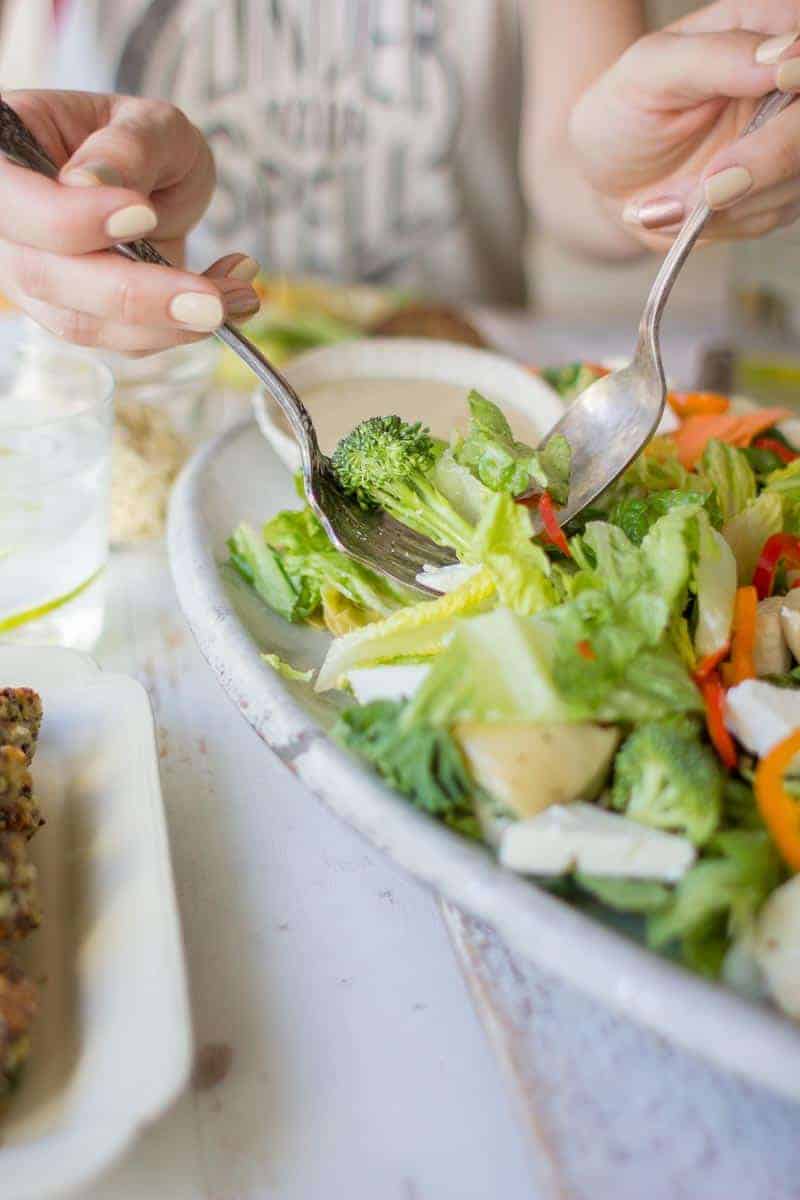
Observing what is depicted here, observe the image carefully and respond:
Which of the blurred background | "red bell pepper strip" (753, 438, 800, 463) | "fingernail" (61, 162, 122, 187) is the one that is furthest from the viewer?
the blurred background

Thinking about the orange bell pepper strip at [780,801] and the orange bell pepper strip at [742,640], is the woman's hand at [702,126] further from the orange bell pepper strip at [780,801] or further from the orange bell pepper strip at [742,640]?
the orange bell pepper strip at [780,801]

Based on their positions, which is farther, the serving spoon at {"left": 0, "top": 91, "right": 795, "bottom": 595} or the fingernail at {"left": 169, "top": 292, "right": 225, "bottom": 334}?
the serving spoon at {"left": 0, "top": 91, "right": 795, "bottom": 595}

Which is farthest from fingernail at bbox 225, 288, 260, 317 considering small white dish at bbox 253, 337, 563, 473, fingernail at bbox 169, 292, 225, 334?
small white dish at bbox 253, 337, 563, 473

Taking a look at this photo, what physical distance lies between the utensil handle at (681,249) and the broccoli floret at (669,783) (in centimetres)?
57

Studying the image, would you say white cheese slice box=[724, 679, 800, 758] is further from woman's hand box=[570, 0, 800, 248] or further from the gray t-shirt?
the gray t-shirt

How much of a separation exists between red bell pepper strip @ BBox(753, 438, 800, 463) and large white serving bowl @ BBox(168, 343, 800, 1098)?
2.52 ft

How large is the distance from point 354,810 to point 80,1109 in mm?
297

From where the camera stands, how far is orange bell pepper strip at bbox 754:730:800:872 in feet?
2.81

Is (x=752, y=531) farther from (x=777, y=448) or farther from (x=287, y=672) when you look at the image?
(x=287, y=672)

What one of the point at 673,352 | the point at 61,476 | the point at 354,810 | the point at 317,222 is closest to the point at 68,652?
the point at 61,476

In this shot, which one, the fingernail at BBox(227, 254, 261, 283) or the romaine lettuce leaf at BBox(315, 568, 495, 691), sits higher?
the fingernail at BBox(227, 254, 261, 283)

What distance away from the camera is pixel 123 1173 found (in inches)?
31.4

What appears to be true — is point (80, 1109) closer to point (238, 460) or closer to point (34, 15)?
point (238, 460)

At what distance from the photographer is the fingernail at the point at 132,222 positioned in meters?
1.00
